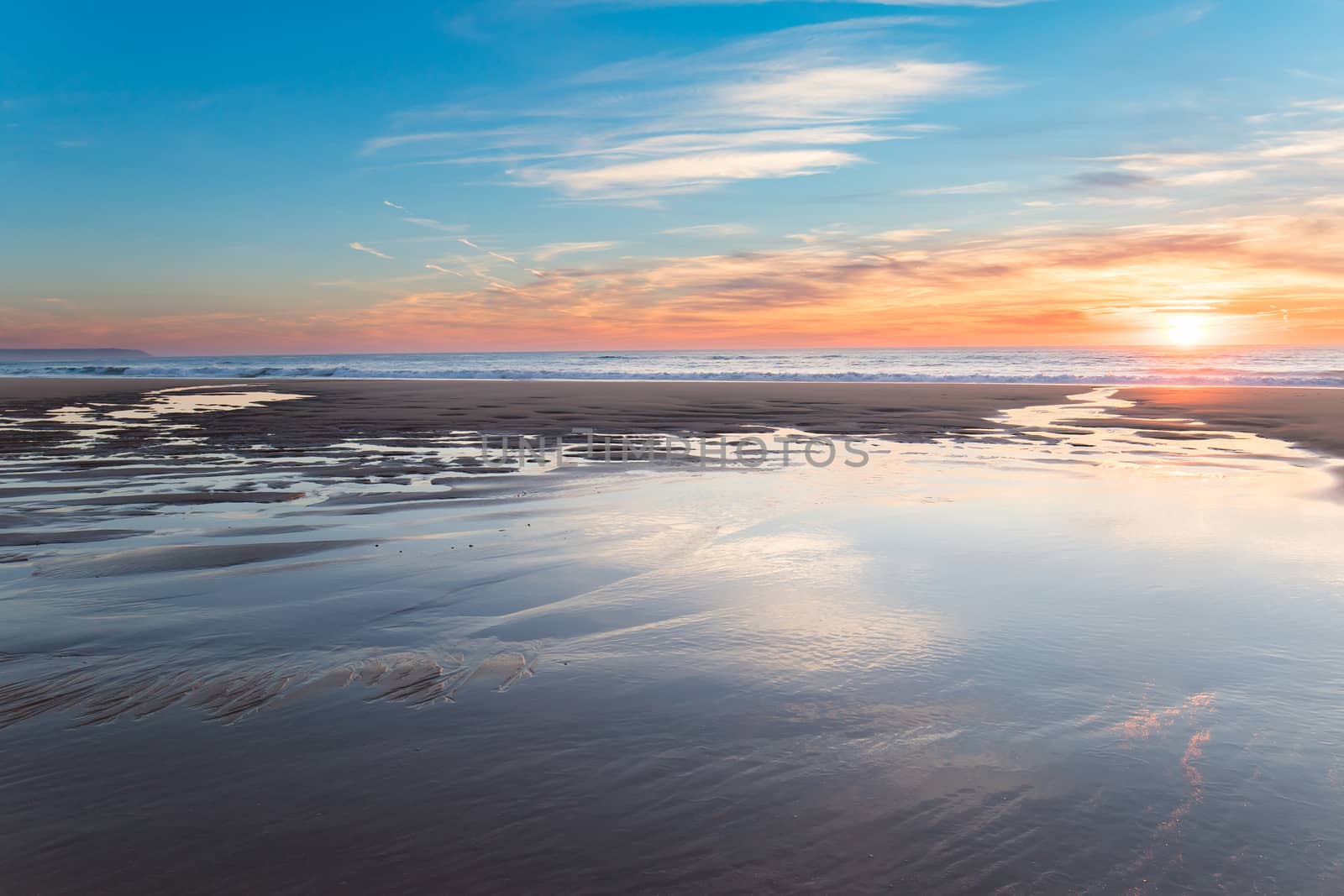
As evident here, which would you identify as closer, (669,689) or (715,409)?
(669,689)

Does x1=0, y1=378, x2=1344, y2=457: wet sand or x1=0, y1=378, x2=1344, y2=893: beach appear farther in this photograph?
x1=0, y1=378, x2=1344, y2=457: wet sand

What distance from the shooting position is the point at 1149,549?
7.08 metres

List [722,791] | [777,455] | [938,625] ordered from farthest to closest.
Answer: [777,455] → [938,625] → [722,791]

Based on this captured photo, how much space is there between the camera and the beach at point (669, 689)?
278 cm

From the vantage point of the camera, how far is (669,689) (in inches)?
162

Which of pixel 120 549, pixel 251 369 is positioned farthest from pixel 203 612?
pixel 251 369

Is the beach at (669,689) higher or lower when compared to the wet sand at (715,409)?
lower

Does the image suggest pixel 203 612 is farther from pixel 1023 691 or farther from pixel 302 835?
pixel 1023 691

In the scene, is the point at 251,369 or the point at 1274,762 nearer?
the point at 1274,762

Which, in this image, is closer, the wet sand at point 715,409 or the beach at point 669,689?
the beach at point 669,689

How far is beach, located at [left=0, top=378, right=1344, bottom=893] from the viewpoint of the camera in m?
2.78

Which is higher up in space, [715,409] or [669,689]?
[715,409]

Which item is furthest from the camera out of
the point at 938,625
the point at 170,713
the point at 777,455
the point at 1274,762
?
the point at 777,455

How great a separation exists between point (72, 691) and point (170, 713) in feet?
2.05
